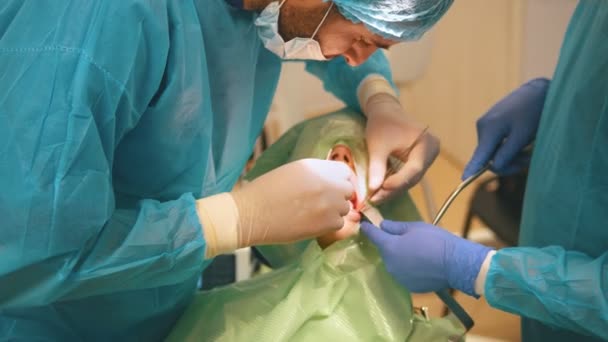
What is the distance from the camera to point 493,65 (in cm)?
284

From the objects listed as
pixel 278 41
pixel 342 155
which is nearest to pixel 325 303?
pixel 342 155

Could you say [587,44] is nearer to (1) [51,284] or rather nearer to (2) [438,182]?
(1) [51,284]

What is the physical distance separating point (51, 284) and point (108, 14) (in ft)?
1.26

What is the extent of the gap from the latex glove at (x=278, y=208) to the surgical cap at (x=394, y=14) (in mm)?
270

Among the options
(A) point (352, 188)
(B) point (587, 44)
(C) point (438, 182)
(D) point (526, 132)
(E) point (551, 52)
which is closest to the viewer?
(B) point (587, 44)

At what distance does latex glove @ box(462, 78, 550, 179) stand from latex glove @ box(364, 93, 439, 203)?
0.16 metres

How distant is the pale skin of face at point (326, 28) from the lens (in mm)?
1092

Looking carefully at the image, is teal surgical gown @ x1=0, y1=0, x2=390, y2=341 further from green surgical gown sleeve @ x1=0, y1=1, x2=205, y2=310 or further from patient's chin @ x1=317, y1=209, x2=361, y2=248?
patient's chin @ x1=317, y1=209, x2=361, y2=248

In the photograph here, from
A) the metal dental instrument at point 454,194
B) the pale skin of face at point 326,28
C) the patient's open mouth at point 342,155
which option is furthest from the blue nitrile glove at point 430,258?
the pale skin of face at point 326,28

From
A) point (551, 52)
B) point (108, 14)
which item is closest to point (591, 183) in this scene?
point (108, 14)

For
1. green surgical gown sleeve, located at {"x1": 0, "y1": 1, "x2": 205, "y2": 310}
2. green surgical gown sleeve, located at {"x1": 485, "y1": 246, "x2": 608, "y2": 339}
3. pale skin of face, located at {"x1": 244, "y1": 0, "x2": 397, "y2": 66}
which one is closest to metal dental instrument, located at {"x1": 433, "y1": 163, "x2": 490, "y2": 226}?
green surgical gown sleeve, located at {"x1": 485, "y1": 246, "x2": 608, "y2": 339}

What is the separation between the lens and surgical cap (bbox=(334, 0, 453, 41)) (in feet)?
3.42

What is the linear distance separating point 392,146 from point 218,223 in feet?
1.65

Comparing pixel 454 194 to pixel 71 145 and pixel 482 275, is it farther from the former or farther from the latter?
pixel 71 145
